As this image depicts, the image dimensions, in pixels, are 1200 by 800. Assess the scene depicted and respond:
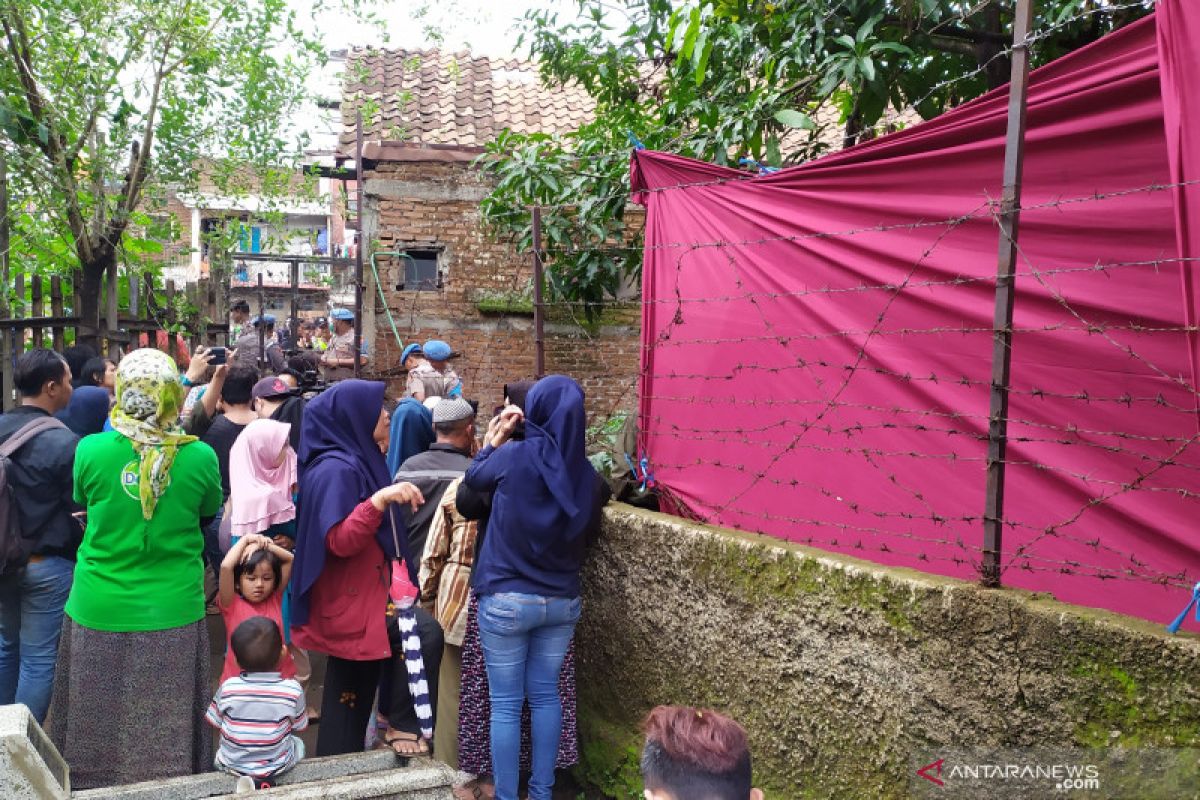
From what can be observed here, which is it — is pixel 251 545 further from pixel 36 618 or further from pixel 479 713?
pixel 479 713

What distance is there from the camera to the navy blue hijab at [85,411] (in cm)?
501

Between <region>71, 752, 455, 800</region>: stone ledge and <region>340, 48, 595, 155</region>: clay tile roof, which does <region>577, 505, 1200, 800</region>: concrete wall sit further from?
<region>340, 48, 595, 155</region>: clay tile roof

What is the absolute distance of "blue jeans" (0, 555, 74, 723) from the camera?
421 centimetres

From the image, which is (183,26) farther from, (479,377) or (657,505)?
(657,505)

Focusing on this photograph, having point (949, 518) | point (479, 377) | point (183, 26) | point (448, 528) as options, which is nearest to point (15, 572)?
point (448, 528)

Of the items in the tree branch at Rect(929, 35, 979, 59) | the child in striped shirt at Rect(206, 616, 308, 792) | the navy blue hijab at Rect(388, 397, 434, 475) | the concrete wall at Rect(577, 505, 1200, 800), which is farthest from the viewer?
the navy blue hijab at Rect(388, 397, 434, 475)

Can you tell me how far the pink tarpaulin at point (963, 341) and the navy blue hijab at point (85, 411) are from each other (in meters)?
2.90

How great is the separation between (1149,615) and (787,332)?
1577 mm

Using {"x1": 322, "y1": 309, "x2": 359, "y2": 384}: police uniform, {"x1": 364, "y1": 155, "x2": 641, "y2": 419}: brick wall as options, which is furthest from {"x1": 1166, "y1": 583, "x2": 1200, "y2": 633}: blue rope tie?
{"x1": 322, "y1": 309, "x2": 359, "y2": 384}: police uniform

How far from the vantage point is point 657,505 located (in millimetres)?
4523

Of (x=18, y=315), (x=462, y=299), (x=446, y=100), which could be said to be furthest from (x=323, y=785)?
(x=446, y=100)

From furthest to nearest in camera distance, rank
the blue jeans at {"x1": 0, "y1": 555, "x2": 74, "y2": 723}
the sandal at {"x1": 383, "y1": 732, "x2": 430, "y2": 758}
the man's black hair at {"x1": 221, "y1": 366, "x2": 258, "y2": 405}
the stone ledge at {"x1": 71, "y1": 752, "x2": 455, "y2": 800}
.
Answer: the man's black hair at {"x1": 221, "y1": 366, "x2": 258, "y2": 405} → the blue jeans at {"x1": 0, "y1": 555, "x2": 74, "y2": 723} → the sandal at {"x1": 383, "y1": 732, "x2": 430, "y2": 758} → the stone ledge at {"x1": 71, "y1": 752, "x2": 455, "y2": 800}

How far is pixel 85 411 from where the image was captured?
5016 mm

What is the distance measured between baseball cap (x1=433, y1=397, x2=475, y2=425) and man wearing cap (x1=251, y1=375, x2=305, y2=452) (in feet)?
2.99
